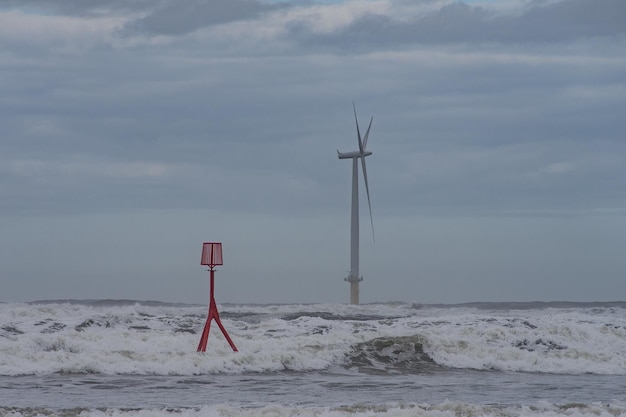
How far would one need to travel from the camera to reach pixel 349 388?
1981cm

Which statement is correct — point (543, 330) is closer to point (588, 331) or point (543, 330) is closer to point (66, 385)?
point (588, 331)

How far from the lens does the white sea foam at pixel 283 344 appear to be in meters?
22.1

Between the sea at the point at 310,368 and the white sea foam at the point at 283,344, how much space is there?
0.14ft

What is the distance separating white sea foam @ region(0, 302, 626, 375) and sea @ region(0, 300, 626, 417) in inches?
1.6

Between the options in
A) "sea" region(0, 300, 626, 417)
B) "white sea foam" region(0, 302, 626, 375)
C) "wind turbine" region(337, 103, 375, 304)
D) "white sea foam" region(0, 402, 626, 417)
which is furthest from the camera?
"wind turbine" region(337, 103, 375, 304)

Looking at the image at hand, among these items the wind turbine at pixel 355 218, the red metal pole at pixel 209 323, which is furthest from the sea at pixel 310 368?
the wind turbine at pixel 355 218

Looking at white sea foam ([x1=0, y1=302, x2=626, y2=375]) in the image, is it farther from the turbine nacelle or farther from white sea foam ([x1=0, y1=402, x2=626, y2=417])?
the turbine nacelle

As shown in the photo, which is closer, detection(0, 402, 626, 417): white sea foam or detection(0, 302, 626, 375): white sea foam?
detection(0, 402, 626, 417): white sea foam

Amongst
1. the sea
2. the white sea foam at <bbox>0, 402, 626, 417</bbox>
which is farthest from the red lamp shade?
the white sea foam at <bbox>0, 402, 626, 417</bbox>

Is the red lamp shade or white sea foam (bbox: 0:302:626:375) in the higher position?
the red lamp shade

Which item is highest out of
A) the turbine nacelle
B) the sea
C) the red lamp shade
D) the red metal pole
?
the turbine nacelle

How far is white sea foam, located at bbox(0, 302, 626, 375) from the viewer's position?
22.1m

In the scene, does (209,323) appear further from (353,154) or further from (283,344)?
(353,154)

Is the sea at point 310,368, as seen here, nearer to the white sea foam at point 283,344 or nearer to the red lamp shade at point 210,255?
the white sea foam at point 283,344
